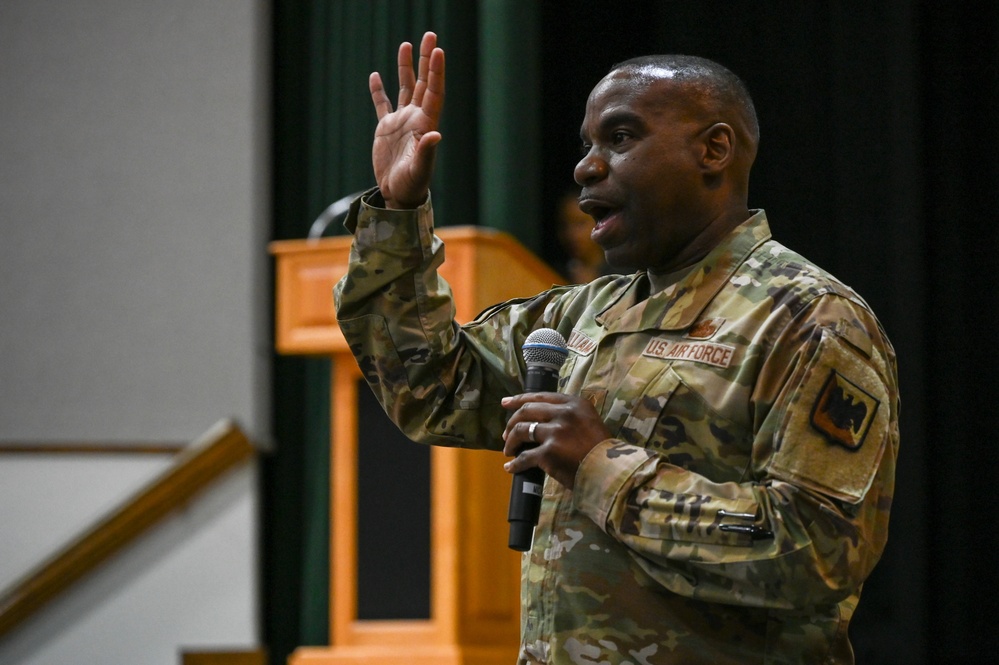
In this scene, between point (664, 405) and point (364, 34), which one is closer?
point (664, 405)

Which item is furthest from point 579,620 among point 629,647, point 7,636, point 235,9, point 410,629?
point 235,9

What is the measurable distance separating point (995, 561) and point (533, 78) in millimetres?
2235

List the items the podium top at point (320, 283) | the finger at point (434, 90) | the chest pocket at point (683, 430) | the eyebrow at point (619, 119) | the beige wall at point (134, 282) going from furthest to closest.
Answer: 1. the beige wall at point (134, 282)
2. the podium top at point (320, 283)
3. the finger at point (434, 90)
4. the eyebrow at point (619, 119)
5. the chest pocket at point (683, 430)

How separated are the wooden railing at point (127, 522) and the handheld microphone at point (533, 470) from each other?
327 centimetres

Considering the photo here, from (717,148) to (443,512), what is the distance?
167cm

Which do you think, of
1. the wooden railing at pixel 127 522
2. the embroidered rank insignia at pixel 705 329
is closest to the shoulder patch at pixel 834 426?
the embroidered rank insignia at pixel 705 329

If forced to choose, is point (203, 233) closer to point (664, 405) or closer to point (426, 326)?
point (426, 326)

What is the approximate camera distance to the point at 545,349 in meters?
1.45

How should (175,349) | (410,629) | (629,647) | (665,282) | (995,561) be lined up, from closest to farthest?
1. (629,647)
2. (665,282)
3. (410,629)
4. (995,561)
5. (175,349)

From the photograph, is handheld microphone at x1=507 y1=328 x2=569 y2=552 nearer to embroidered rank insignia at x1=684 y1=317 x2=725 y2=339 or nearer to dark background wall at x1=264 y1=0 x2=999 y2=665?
embroidered rank insignia at x1=684 y1=317 x2=725 y2=339

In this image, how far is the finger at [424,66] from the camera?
5.22 feet

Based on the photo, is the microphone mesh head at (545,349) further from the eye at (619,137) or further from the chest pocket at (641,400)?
the eye at (619,137)

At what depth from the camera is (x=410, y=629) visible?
297 centimetres

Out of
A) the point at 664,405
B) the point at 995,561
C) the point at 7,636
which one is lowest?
the point at 7,636
